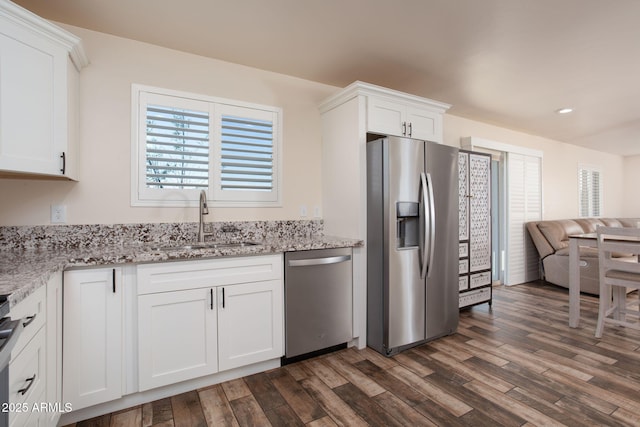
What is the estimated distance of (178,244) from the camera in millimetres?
2461

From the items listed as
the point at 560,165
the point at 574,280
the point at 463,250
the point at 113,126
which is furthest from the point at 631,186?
the point at 113,126

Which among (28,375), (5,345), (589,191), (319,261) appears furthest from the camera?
(589,191)

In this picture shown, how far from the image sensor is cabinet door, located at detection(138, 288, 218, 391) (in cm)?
189

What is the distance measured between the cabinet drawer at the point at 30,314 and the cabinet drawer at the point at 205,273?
0.47 meters

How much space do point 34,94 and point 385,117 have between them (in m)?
2.39

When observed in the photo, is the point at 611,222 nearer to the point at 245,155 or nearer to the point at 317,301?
the point at 317,301

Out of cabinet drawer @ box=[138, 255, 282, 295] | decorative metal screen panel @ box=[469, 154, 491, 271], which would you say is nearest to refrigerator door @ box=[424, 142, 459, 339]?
decorative metal screen panel @ box=[469, 154, 491, 271]

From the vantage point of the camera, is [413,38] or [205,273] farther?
[413,38]

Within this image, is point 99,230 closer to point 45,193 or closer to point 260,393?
point 45,193

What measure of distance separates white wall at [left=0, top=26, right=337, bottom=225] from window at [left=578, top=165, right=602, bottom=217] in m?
6.75

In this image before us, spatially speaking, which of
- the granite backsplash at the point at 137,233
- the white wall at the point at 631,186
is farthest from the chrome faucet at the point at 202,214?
the white wall at the point at 631,186

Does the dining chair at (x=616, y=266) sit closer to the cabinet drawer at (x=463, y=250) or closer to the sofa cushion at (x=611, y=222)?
the cabinet drawer at (x=463, y=250)

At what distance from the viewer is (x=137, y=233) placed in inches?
92.7

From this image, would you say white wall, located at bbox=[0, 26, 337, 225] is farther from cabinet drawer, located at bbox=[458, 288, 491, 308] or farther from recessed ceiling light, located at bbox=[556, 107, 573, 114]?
recessed ceiling light, located at bbox=[556, 107, 573, 114]
